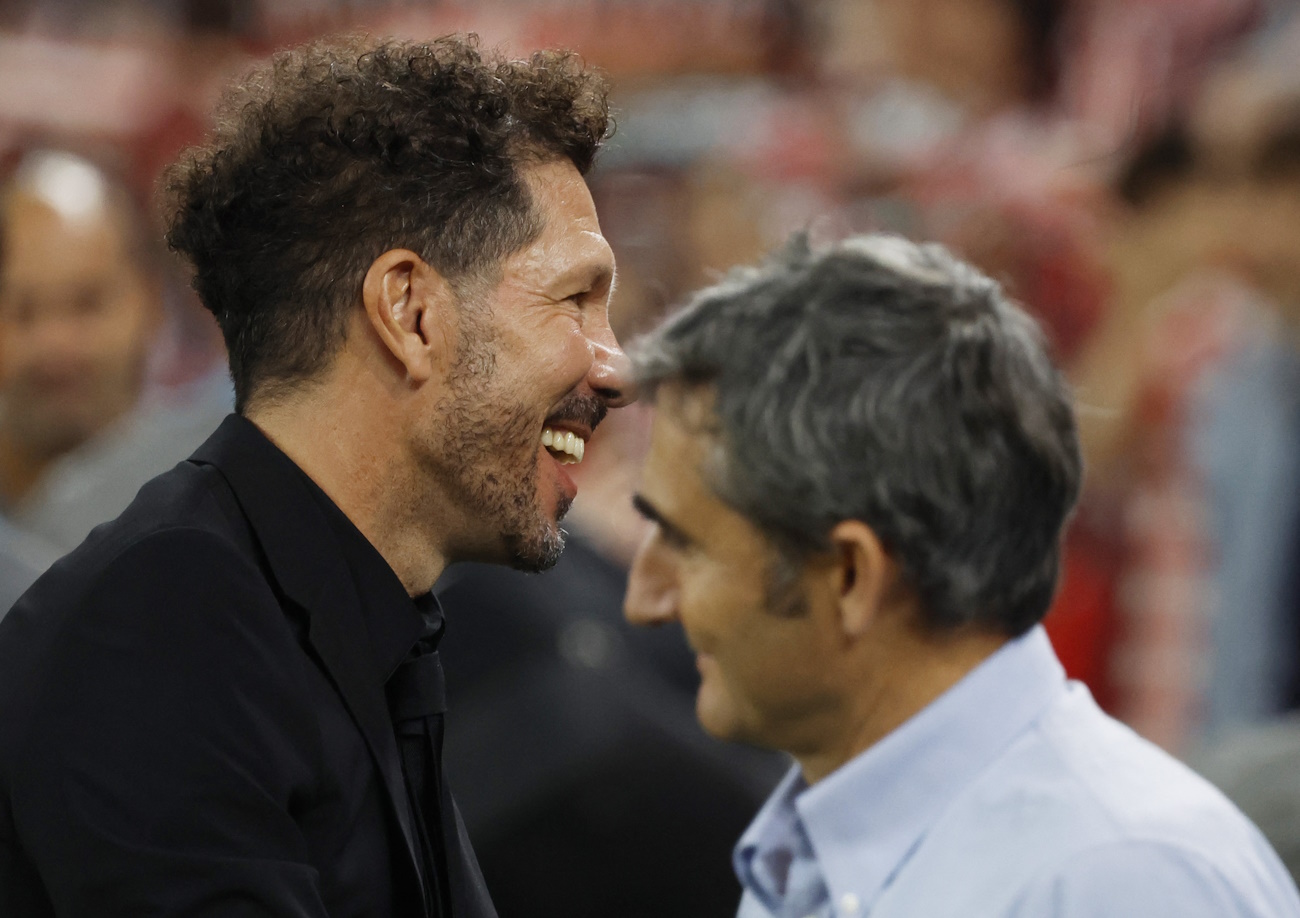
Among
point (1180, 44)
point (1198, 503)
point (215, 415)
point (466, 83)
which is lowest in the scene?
point (1198, 503)

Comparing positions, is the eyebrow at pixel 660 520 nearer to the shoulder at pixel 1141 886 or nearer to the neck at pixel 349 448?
the neck at pixel 349 448

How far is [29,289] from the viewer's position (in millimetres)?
3566

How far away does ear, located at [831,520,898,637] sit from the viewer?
1.25 meters

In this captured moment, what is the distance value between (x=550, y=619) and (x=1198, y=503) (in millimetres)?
1652

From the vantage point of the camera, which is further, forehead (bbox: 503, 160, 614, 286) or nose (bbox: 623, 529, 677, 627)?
forehead (bbox: 503, 160, 614, 286)

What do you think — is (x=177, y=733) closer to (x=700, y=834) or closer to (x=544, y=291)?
(x=544, y=291)

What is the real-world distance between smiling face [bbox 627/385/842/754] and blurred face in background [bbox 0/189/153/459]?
2.62 metres

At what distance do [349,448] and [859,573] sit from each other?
22.2 inches

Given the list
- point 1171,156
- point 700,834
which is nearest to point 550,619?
point 700,834

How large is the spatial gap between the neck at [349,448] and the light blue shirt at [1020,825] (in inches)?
20.4

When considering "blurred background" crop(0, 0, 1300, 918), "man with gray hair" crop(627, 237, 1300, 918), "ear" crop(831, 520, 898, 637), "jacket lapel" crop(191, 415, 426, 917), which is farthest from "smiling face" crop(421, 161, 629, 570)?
"blurred background" crop(0, 0, 1300, 918)

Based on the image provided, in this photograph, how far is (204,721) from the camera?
1278mm

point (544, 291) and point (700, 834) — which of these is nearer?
point (544, 291)

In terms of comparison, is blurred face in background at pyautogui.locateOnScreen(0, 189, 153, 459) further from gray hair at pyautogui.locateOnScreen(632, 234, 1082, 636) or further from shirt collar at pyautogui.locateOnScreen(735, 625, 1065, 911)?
shirt collar at pyautogui.locateOnScreen(735, 625, 1065, 911)
